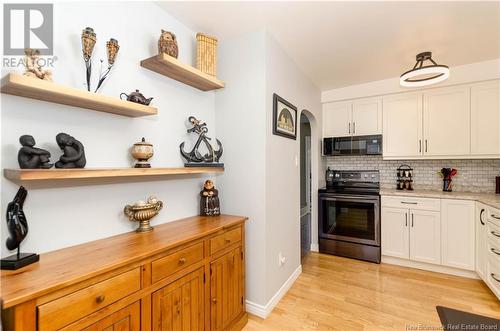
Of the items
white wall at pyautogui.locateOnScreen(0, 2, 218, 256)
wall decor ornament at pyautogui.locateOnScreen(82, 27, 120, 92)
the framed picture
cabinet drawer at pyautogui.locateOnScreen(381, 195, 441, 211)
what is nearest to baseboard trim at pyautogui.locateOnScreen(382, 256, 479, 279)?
cabinet drawer at pyautogui.locateOnScreen(381, 195, 441, 211)

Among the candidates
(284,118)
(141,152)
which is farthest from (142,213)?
(284,118)

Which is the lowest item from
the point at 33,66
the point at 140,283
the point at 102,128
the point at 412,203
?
the point at 140,283

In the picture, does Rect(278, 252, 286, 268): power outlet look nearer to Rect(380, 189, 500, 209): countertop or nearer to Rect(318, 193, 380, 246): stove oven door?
Rect(318, 193, 380, 246): stove oven door

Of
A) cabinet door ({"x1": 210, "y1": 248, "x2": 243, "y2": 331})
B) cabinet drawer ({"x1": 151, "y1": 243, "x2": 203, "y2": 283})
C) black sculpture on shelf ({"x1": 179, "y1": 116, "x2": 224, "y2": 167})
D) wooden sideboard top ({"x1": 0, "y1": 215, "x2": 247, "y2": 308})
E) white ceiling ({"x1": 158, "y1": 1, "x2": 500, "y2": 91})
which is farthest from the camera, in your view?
black sculpture on shelf ({"x1": 179, "y1": 116, "x2": 224, "y2": 167})

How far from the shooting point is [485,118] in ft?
9.17

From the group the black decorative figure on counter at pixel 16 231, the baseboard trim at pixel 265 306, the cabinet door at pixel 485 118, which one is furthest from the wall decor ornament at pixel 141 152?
the cabinet door at pixel 485 118

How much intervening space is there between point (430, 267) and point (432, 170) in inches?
52.4

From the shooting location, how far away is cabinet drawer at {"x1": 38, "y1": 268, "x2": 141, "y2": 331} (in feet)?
2.77

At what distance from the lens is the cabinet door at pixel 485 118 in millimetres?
2746

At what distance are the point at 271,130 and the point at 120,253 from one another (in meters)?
1.50

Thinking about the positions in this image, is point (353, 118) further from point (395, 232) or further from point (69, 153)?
point (69, 153)

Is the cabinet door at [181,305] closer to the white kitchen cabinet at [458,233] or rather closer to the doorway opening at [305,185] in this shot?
the doorway opening at [305,185]

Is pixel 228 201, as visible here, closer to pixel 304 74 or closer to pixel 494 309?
pixel 304 74

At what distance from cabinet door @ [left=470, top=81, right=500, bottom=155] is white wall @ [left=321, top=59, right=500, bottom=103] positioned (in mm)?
124
